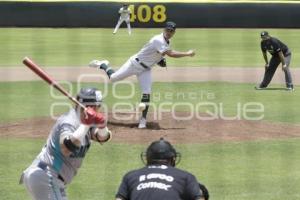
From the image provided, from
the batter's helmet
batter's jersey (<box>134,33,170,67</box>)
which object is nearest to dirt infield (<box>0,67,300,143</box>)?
batter's jersey (<box>134,33,170,67</box>)

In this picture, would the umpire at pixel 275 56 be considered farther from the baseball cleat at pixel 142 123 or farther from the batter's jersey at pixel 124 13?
the batter's jersey at pixel 124 13

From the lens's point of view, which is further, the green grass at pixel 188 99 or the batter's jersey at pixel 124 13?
the batter's jersey at pixel 124 13

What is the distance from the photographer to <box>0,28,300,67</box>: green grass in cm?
2445

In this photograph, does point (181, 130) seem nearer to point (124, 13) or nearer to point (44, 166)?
point (44, 166)

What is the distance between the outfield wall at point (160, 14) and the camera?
1271 inches

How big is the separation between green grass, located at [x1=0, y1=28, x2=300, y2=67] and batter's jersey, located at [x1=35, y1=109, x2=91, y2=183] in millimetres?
16315

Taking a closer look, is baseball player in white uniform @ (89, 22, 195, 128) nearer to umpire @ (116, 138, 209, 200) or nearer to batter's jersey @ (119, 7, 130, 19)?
umpire @ (116, 138, 209, 200)

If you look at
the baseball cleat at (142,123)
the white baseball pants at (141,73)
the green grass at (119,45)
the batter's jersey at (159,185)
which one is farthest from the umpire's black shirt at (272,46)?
the batter's jersey at (159,185)

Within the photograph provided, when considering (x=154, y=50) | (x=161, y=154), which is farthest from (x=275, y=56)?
(x=161, y=154)

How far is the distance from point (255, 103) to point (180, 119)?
108 inches

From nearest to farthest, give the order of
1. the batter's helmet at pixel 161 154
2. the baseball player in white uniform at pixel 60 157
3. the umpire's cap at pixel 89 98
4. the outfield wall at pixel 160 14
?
the batter's helmet at pixel 161 154 < the baseball player in white uniform at pixel 60 157 < the umpire's cap at pixel 89 98 < the outfield wall at pixel 160 14

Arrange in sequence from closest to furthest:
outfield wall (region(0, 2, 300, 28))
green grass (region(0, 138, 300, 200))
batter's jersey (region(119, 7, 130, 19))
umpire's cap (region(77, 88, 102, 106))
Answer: umpire's cap (region(77, 88, 102, 106))
green grass (region(0, 138, 300, 200))
batter's jersey (region(119, 7, 130, 19))
outfield wall (region(0, 2, 300, 28))

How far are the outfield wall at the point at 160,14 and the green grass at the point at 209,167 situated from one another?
69.4 ft

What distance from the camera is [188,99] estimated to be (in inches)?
647
